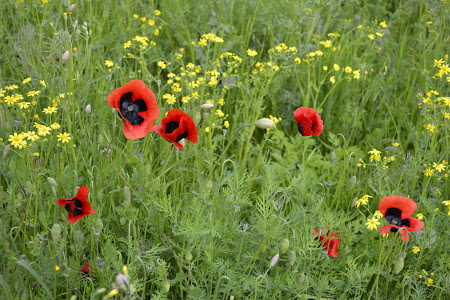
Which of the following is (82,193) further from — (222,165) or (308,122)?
(308,122)

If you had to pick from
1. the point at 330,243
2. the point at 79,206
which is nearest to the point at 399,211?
the point at 330,243

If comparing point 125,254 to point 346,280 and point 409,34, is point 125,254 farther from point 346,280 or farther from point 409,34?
point 409,34

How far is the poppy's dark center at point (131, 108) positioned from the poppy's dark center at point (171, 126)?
0.14 meters

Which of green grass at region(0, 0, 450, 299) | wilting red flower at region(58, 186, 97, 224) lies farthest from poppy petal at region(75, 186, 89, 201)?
green grass at region(0, 0, 450, 299)

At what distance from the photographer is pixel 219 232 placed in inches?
86.4

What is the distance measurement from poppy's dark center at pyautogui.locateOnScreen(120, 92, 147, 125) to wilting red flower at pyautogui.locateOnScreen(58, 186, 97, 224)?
1.38 feet

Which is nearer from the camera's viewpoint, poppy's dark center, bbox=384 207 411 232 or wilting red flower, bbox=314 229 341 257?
poppy's dark center, bbox=384 207 411 232

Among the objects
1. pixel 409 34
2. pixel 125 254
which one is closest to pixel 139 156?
pixel 125 254

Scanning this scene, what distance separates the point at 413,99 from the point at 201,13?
174 cm

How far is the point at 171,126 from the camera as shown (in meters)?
2.18

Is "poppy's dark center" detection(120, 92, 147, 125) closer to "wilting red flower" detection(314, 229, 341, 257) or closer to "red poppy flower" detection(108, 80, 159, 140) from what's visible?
"red poppy flower" detection(108, 80, 159, 140)

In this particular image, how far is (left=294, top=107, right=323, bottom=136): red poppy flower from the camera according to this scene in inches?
89.0

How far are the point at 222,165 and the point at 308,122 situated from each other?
531 millimetres

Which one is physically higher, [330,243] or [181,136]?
[181,136]
